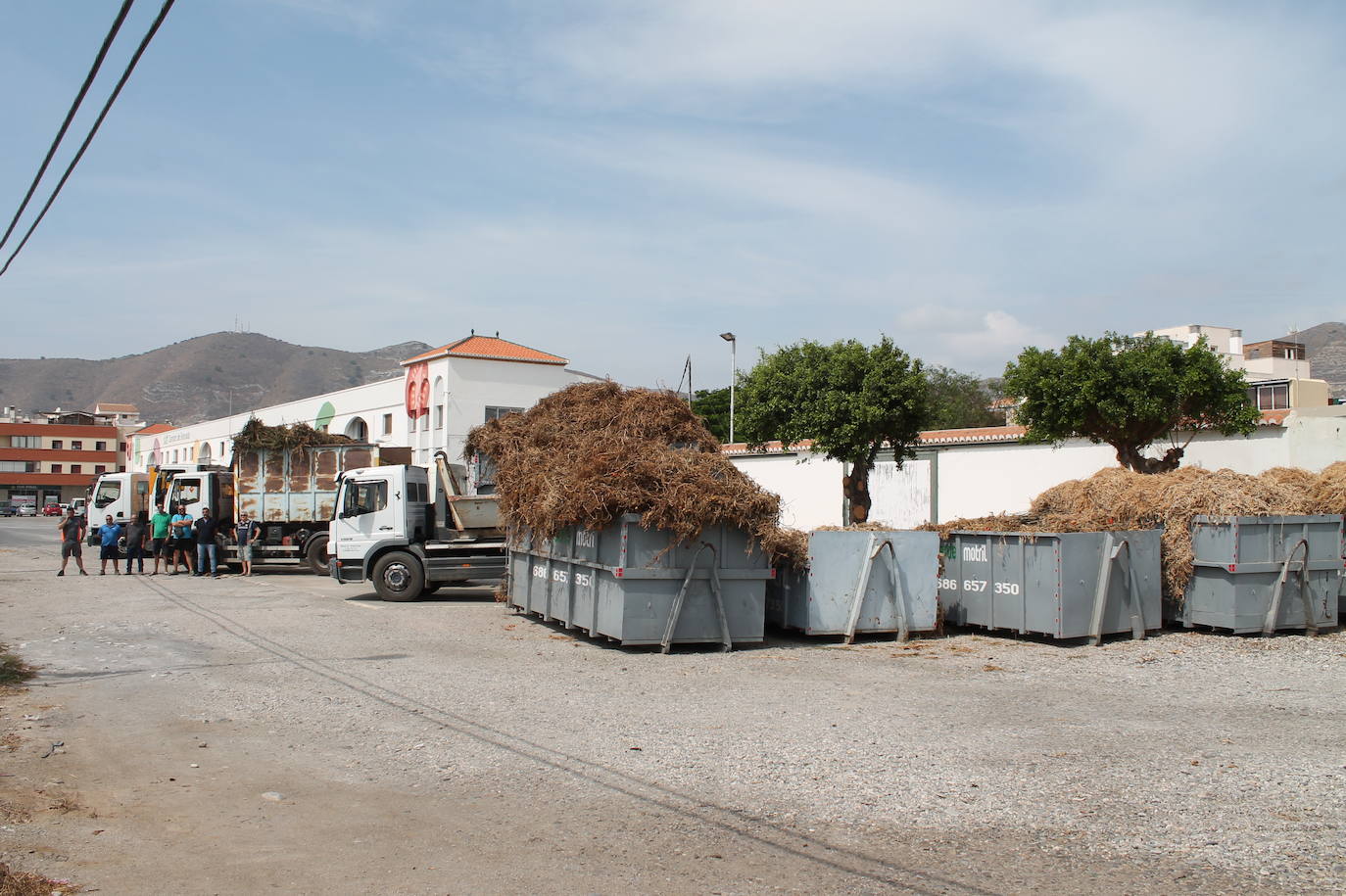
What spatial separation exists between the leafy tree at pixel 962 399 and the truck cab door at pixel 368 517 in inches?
1917

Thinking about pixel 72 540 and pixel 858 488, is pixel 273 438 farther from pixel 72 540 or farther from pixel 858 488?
pixel 858 488

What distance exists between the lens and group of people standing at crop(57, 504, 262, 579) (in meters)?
23.4

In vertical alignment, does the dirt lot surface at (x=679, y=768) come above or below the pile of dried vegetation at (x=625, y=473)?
below

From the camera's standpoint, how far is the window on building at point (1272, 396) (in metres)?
43.1

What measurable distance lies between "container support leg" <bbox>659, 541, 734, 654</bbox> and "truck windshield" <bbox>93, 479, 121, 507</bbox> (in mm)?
24665

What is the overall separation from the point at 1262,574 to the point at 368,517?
14508 mm

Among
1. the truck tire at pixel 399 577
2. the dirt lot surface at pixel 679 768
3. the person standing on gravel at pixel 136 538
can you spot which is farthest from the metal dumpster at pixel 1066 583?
the person standing on gravel at pixel 136 538

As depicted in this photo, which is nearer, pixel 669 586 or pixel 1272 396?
pixel 669 586

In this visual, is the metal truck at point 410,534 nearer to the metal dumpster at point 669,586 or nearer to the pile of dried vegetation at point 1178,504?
the metal dumpster at point 669,586

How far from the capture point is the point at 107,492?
3070 centimetres

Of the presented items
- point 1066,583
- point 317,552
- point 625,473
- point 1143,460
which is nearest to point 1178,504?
point 1066,583

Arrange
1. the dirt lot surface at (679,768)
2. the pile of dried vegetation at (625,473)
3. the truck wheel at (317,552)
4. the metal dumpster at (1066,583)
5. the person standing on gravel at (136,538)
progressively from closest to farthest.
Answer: the dirt lot surface at (679,768), the pile of dried vegetation at (625,473), the metal dumpster at (1066,583), the person standing on gravel at (136,538), the truck wheel at (317,552)

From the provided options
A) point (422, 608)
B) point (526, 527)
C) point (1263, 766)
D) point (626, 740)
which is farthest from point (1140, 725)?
point (422, 608)

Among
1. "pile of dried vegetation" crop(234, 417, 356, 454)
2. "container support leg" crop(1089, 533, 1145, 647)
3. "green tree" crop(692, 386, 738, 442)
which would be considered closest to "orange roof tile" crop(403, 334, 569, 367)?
"green tree" crop(692, 386, 738, 442)
